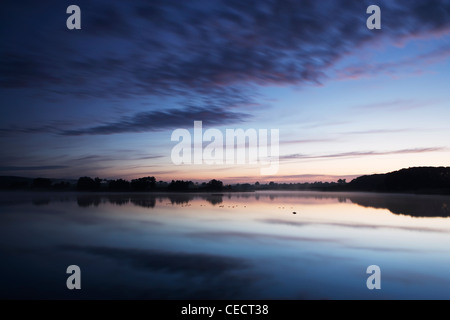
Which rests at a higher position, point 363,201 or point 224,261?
point 224,261

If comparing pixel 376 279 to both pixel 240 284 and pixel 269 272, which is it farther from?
pixel 240 284

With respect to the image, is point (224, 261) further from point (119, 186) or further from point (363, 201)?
point (119, 186)

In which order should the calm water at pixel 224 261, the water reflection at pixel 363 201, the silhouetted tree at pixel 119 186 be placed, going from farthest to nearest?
the silhouetted tree at pixel 119 186
the water reflection at pixel 363 201
the calm water at pixel 224 261

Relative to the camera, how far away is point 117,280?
36.5 feet

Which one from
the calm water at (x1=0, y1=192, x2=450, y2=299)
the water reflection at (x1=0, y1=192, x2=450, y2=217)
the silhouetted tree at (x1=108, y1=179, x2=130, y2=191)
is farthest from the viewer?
the silhouetted tree at (x1=108, y1=179, x2=130, y2=191)

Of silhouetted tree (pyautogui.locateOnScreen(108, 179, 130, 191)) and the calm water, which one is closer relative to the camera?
the calm water

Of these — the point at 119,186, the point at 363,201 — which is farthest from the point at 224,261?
the point at 119,186

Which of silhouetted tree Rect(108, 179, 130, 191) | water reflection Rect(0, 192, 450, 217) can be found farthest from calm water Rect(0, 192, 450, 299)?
silhouetted tree Rect(108, 179, 130, 191)

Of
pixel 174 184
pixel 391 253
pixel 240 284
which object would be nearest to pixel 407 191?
pixel 174 184

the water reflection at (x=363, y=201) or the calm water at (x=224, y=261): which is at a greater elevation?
the calm water at (x=224, y=261)

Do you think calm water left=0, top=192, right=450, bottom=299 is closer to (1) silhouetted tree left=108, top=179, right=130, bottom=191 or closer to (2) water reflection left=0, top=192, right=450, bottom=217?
(2) water reflection left=0, top=192, right=450, bottom=217

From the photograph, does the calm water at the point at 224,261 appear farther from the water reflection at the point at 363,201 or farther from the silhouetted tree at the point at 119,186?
the silhouetted tree at the point at 119,186

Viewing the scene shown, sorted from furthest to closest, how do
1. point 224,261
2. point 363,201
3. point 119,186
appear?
point 119,186 → point 363,201 → point 224,261

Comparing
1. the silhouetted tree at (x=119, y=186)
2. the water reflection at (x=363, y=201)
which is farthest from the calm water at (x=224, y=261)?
the silhouetted tree at (x=119, y=186)
